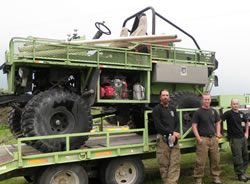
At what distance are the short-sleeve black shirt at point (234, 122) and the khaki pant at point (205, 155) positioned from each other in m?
0.64

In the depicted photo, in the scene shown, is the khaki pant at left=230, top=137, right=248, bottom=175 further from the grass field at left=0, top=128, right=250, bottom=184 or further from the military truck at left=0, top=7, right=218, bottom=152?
the military truck at left=0, top=7, right=218, bottom=152

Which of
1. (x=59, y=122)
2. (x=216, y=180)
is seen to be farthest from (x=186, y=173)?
(x=59, y=122)

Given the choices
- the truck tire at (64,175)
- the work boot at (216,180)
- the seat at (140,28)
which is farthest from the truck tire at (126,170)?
the seat at (140,28)

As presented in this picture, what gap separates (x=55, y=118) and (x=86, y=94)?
78 cm

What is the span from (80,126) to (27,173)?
1.29 metres

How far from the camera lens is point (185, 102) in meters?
7.15

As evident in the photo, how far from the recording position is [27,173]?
4.97 m

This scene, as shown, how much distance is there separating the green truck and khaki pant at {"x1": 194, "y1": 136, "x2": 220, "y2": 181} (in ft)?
1.69

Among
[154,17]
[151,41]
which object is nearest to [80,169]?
[151,41]

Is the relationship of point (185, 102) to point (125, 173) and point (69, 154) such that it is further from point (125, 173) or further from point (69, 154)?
point (69, 154)

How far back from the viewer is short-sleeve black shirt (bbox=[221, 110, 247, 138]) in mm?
6230

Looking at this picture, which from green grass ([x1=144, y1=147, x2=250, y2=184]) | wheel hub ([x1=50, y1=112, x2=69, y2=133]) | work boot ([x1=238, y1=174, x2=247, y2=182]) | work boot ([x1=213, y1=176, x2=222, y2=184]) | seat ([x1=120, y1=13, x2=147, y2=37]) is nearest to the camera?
wheel hub ([x1=50, y1=112, x2=69, y2=133])

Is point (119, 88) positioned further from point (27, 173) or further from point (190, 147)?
point (27, 173)

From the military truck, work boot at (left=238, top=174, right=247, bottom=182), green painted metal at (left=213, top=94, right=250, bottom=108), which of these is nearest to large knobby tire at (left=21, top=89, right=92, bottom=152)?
the military truck
